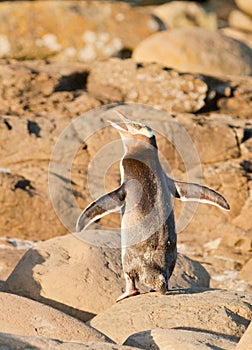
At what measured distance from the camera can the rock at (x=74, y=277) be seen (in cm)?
844

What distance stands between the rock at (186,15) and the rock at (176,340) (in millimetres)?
14881

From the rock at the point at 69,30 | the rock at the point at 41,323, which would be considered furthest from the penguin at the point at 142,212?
the rock at the point at 69,30

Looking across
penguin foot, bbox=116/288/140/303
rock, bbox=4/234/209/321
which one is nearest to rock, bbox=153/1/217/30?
rock, bbox=4/234/209/321

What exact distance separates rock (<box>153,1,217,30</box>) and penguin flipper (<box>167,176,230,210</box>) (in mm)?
12787

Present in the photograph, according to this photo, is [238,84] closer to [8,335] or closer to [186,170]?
[186,170]

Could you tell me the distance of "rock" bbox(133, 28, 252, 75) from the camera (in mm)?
16016

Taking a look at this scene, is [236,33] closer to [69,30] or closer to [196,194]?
[69,30]

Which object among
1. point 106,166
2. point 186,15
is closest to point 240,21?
point 186,15

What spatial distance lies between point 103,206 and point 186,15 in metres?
14.1

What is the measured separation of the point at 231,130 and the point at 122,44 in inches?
184

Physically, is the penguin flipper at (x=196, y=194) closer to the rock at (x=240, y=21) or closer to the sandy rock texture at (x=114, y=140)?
the sandy rock texture at (x=114, y=140)

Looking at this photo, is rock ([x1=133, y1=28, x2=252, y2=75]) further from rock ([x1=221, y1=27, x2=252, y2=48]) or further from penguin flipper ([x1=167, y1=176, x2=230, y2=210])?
penguin flipper ([x1=167, y1=176, x2=230, y2=210])

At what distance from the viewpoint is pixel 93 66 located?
15.0 metres

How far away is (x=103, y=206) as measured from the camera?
8055 mm
